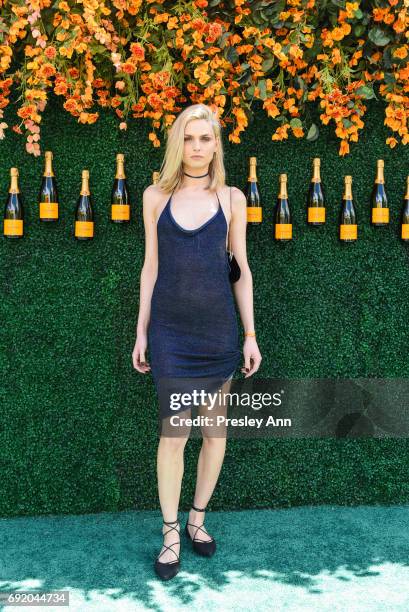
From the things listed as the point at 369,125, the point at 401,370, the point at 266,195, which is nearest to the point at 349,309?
the point at 401,370

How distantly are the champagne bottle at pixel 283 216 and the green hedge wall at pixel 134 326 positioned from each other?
0.16 ft

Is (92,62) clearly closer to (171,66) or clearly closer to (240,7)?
(171,66)

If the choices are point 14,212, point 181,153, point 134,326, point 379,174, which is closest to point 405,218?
point 379,174

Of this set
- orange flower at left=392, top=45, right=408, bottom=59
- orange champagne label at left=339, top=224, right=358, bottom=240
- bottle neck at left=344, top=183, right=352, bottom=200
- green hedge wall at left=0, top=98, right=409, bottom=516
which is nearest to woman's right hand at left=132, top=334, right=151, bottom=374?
green hedge wall at left=0, top=98, right=409, bottom=516

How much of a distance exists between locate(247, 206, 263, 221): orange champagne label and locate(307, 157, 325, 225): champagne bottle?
0.24 m

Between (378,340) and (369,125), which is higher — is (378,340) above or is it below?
below

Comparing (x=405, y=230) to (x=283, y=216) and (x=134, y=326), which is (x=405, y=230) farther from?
(x=134, y=326)

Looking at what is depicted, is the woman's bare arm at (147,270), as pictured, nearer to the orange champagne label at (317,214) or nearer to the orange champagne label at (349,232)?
the orange champagne label at (317,214)

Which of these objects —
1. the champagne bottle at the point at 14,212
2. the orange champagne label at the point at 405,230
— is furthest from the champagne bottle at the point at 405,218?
the champagne bottle at the point at 14,212

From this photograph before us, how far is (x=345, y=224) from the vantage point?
9.31ft

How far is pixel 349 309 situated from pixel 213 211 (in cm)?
100

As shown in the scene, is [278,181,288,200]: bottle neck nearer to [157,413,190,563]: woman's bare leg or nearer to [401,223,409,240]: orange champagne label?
[401,223,409,240]: orange champagne label

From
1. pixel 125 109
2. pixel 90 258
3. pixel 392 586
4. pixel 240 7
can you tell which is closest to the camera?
pixel 392 586

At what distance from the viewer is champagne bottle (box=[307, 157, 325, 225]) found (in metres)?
2.79
